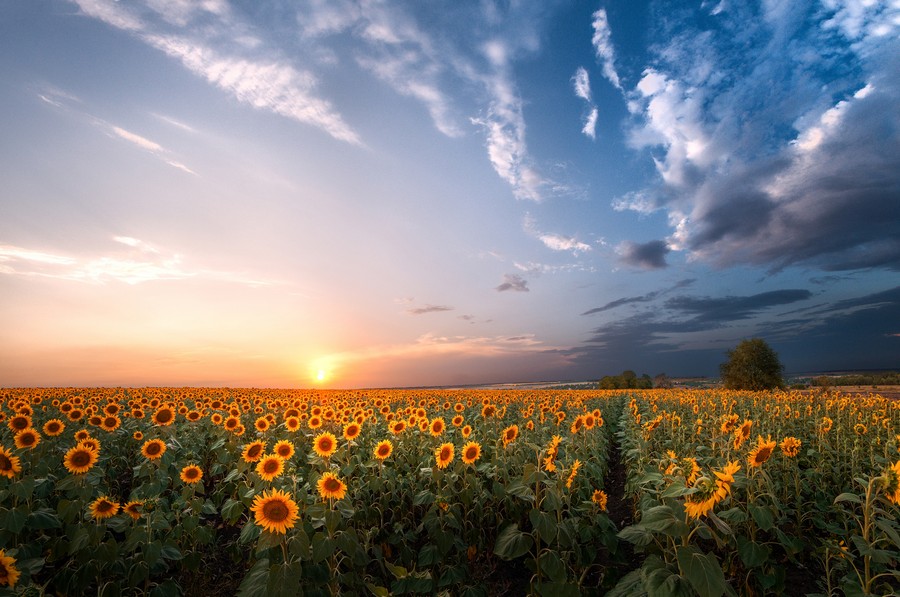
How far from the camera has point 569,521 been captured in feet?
20.1

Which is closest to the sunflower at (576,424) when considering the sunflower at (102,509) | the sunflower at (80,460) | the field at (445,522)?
the field at (445,522)

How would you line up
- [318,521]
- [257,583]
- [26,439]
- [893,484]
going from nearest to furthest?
[893,484]
[257,583]
[318,521]
[26,439]

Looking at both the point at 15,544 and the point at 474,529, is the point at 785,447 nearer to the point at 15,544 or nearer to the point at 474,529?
the point at 474,529

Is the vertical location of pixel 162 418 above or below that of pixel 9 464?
above

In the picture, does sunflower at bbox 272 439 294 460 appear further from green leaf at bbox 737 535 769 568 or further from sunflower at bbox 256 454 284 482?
green leaf at bbox 737 535 769 568

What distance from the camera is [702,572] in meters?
3.24

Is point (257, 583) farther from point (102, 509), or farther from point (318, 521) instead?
point (102, 509)

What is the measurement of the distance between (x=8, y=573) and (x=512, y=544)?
5.30 m

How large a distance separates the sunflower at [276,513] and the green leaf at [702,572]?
382 centimetres

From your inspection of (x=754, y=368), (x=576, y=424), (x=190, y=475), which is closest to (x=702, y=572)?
(x=576, y=424)

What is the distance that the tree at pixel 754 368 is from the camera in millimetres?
57781

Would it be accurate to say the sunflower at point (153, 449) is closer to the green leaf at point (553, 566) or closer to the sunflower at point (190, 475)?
the sunflower at point (190, 475)

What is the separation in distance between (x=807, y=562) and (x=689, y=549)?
5313 mm

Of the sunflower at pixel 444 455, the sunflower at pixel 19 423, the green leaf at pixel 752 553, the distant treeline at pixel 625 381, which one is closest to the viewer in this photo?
the green leaf at pixel 752 553
